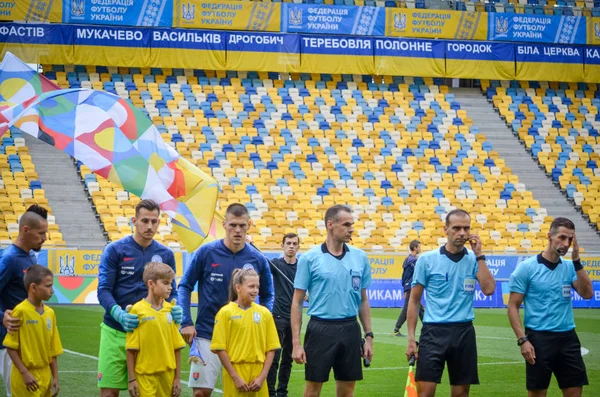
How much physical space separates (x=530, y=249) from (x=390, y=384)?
18.2m

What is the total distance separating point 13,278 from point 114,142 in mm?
1970

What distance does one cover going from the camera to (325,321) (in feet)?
25.8

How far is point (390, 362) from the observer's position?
14.5 metres

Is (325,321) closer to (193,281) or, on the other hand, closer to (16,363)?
(193,281)

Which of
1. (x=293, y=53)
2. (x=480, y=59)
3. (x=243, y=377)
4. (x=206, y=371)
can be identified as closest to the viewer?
(x=243, y=377)

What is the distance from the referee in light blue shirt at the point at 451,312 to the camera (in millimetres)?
8000

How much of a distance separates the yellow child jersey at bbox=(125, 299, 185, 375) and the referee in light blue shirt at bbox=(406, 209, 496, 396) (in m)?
2.17

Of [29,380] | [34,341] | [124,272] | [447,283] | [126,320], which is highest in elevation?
[124,272]

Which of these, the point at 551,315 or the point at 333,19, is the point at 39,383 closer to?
the point at 551,315

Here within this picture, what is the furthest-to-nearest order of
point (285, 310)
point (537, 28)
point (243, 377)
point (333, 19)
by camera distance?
point (537, 28) < point (333, 19) < point (285, 310) < point (243, 377)

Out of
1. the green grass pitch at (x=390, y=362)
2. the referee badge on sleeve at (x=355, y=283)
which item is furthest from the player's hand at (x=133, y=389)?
the green grass pitch at (x=390, y=362)

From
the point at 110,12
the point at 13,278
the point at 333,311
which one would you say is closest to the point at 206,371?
the point at 333,311

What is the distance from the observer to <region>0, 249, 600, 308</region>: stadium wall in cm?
2300

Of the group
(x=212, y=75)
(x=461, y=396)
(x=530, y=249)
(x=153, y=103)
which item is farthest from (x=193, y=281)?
(x=212, y=75)
